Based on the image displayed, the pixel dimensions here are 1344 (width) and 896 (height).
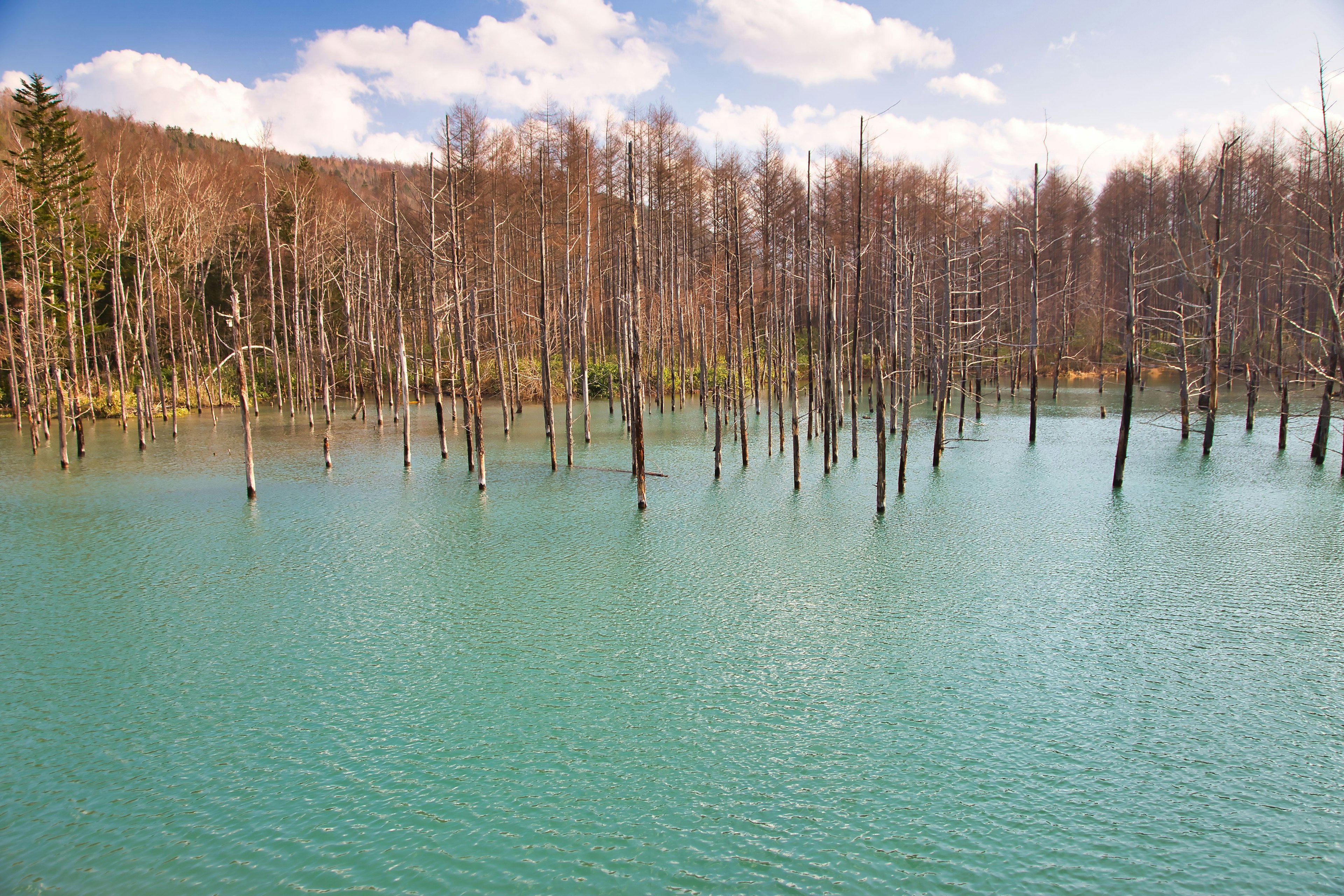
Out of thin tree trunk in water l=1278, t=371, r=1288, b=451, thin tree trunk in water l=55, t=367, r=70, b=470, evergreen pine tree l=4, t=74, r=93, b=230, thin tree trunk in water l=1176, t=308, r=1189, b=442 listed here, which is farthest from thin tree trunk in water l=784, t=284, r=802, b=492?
evergreen pine tree l=4, t=74, r=93, b=230

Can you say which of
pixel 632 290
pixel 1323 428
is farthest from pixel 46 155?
pixel 1323 428

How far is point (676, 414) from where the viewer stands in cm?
2859

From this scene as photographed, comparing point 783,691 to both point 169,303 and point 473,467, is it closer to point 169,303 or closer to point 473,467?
point 473,467

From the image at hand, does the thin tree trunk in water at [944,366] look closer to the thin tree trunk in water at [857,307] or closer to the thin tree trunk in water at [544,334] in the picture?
the thin tree trunk in water at [857,307]

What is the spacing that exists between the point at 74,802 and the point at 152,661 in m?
2.54

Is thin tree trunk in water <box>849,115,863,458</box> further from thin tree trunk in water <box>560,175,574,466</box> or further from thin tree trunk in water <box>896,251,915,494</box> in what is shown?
thin tree trunk in water <box>560,175,574,466</box>

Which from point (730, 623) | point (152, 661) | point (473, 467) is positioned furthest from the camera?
point (473, 467)

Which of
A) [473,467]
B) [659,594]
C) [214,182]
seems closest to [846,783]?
[659,594]

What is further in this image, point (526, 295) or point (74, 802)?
point (526, 295)

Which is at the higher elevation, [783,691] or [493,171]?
[493,171]

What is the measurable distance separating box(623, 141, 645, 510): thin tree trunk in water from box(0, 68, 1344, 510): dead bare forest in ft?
0.28

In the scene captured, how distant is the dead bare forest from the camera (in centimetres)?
1716

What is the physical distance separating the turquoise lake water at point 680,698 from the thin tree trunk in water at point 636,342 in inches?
31.2

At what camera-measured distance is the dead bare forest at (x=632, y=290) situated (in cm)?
1716
